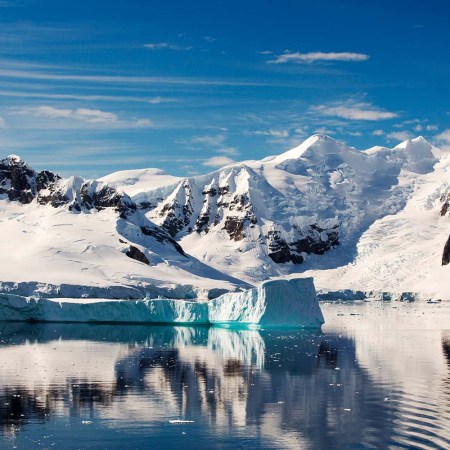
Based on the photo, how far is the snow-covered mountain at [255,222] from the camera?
11938cm

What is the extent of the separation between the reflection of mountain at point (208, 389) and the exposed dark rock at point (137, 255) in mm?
67449

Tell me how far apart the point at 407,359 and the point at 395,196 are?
14480 centimetres

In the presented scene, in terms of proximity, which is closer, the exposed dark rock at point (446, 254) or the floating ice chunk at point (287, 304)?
the floating ice chunk at point (287, 304)

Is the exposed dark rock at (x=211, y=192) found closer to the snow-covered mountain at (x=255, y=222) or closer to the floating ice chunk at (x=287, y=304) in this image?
the snow-covered mountain at (x=255, y=222)

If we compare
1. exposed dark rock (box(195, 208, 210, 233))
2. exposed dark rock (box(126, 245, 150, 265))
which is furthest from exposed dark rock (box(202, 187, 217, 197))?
exposed dark rock (box(126, 245, 150, 265))

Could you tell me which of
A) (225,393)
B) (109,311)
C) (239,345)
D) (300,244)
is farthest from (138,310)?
(300,244)

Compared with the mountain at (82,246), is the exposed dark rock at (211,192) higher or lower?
higher

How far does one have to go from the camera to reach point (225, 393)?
28703 millimetres

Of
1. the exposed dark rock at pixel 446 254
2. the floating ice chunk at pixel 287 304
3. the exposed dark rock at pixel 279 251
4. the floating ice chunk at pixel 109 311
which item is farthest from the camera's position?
the exposed dark rock at pixel 279 251

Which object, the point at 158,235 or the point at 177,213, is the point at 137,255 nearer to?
the point at 158,235

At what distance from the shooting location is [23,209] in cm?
13475

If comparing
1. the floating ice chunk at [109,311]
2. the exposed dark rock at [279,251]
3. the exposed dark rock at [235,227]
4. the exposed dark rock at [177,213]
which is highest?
the exposed dark rock at [177,213]

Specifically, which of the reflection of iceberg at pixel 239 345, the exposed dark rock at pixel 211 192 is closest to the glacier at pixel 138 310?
the reflection of iceberg at pixel 239 345

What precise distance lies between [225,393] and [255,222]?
142 meters
